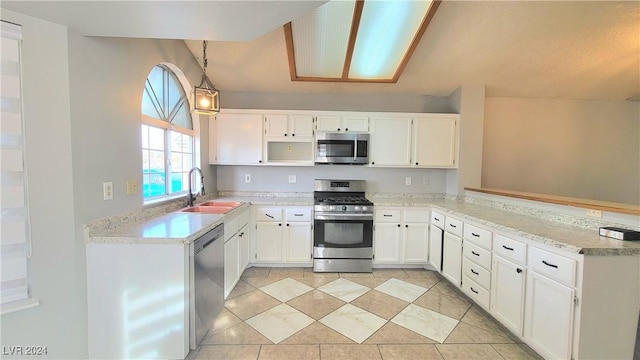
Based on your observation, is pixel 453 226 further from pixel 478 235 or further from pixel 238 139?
pixel 238 139

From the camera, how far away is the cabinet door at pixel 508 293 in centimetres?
190

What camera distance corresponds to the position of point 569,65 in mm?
3047

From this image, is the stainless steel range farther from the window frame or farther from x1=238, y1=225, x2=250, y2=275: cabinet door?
the window frame

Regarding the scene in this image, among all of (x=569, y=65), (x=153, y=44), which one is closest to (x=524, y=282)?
(x=569, y=65)

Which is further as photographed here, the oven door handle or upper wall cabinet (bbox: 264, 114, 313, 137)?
upper wall cabinet (bbox: 264, 114, 313, 137)

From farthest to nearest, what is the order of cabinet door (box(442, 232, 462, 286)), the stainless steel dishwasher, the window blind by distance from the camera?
1. cabinet door (box(442, 232, 462, 286))
2. the stainless steel dishwasher
3. the window blind

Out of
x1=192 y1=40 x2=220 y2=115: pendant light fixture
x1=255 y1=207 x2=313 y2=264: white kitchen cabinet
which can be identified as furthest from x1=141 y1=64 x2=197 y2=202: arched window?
x1=255 y1=207 x2=313 y2=264: white kitchen cabinet

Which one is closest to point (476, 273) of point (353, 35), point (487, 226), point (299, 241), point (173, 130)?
point (487, 226)

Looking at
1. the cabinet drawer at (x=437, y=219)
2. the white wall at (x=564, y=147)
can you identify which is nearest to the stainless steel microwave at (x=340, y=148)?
the cabinet drawer at (x=437, y=219)

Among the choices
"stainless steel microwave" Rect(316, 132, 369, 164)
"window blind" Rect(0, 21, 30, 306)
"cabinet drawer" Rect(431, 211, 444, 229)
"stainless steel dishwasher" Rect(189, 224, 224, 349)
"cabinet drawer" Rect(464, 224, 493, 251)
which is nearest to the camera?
"window blind" Rect(0, 21, 30, 306)

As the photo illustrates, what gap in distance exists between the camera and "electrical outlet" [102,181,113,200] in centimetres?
176

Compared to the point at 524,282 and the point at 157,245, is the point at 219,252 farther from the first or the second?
the point at 524,282

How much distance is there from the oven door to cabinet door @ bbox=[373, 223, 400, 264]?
0.12 metres

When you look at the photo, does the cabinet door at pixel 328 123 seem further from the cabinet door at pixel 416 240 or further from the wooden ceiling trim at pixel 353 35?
the cabinet door at pixel 416 240
